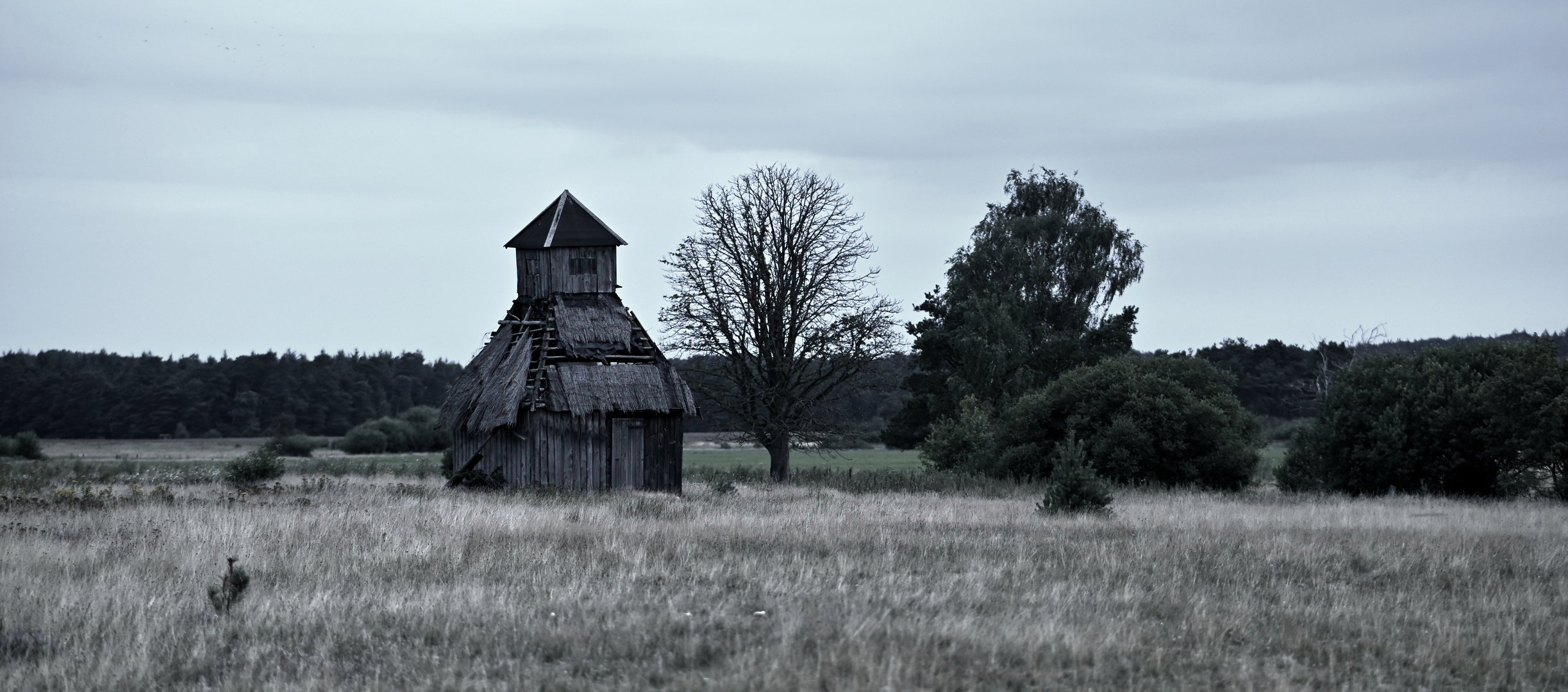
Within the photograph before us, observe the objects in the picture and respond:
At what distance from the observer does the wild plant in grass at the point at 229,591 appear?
35.2 ft

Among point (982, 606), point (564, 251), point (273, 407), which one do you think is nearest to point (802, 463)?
point (564, 251)

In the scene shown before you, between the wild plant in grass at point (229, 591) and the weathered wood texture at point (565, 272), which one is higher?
the weathered wood texture at point (565, 272)

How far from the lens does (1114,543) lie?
1611 cm

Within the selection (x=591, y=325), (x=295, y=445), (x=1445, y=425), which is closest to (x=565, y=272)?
(x=591, y=325)

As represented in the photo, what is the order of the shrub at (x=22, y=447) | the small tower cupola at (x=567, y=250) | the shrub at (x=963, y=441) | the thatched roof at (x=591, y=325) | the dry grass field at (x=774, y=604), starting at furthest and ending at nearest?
the shrub at (x=22, y=447), the shrub at (x=963, y=441), the small tower cupola at (x=567, y=250), the thatched roof at (x=591, y=325), the dry grass field at (x=774, y=604)

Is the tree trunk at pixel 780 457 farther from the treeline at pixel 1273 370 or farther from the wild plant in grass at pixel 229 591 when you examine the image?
the treeline at pixel 1273 370

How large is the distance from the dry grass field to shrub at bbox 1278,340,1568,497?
10050 millimetres

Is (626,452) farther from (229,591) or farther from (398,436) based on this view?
(398,436)

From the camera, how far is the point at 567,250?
3303 centimetres

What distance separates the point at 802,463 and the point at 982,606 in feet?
194

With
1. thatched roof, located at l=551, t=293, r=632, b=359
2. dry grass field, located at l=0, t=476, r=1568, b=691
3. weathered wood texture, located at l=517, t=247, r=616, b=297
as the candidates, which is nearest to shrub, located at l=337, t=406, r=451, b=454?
weathered wood texture, located at l=517, t=247, r=616, b=297

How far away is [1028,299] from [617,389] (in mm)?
26556

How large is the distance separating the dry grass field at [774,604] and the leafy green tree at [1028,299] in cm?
3064

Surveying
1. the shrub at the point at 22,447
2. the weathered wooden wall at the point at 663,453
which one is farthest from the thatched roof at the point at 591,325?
the shrub at the point at 22,447
